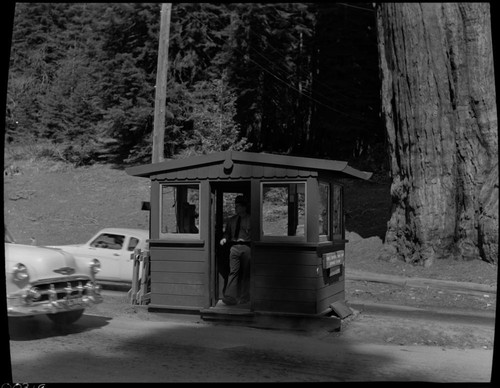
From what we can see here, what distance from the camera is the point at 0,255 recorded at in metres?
5.37

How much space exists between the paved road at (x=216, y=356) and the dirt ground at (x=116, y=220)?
3.80 m

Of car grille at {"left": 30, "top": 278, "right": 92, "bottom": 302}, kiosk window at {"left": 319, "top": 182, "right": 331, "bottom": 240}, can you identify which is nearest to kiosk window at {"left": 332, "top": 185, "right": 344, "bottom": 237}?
kiosk window at {"left": 319, "top": 182, "right": 331, "bottom": 240}

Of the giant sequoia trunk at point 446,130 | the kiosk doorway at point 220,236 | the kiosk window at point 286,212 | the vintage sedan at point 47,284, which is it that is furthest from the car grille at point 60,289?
the giant sequoia trunk at point 446,130

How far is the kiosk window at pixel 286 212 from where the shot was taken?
9023 mm

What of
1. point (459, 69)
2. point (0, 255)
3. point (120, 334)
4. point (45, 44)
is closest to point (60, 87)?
point (45, 44)

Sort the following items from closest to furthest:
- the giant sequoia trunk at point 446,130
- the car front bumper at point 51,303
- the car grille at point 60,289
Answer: the car front bumper at point 51,303 < the car grille at point 60,289 < the giant sequoia trunk at point 446,130

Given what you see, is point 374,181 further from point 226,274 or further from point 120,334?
point 120,334

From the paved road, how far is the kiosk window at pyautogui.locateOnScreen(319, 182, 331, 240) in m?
1.52

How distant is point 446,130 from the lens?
47.6ft

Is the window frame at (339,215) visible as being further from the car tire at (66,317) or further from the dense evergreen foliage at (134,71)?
the dense evergreen foliage at (134,71)

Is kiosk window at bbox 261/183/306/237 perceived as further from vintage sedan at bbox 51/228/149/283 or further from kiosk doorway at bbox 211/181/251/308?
vintage sedan at bbox 51/228/149/283

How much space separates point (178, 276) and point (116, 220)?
279 inches

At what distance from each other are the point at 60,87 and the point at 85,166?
2648 millimetres

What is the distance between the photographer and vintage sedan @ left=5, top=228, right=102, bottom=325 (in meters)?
6.36
